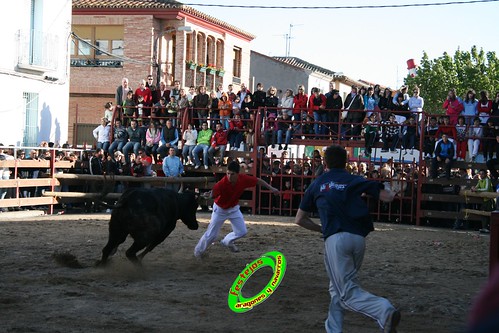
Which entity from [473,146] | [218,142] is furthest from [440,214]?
[218,142]

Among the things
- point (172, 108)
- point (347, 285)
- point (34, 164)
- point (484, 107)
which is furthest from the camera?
point (172, 108)

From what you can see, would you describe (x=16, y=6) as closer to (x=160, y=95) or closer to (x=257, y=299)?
(x=160, y=95)

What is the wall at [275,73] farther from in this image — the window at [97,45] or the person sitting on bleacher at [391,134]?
the person sitting on bleacher at [391,134]

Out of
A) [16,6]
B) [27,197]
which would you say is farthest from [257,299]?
[16,6]

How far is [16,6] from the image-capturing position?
2870cm

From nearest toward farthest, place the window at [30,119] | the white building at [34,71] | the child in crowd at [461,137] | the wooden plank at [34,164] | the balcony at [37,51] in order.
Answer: the wooden plank at [34,164] < the child in crowd at [461,137] < the white building at [34,71] < the balcony at [37,51] < the window at [30,119]

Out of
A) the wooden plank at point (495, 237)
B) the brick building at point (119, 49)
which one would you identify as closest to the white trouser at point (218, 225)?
the wooden plank at point (495, 237)

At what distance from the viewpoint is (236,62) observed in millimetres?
50875

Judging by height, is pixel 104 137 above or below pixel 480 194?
above

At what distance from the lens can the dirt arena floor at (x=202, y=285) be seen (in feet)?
24.9

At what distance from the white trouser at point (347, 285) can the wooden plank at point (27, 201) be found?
591 inches

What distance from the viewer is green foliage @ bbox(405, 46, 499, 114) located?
62.2 meters

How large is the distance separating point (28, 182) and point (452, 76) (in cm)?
4838

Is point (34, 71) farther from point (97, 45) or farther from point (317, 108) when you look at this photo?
point (97, 45)
